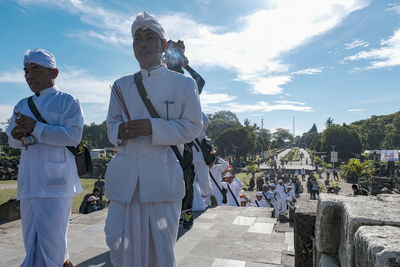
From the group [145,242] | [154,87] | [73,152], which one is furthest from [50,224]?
[154,87]

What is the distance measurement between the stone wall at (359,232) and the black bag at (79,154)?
232cm

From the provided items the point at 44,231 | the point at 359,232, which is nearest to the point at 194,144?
the point at 44,231

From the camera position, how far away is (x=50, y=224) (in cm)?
276

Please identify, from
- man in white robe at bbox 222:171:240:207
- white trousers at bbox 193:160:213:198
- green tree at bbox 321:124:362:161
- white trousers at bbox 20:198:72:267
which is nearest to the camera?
white trousers at bbox 20:198:72:267

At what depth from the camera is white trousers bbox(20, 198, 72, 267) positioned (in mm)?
2711

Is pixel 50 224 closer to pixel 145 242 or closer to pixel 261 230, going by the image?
pixel 145 242

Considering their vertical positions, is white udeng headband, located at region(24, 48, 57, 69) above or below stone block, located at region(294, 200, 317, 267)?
above

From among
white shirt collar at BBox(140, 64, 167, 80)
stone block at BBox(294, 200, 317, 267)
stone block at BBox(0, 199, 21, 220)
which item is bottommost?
stone block at BBox(0, 199, 21, 220)

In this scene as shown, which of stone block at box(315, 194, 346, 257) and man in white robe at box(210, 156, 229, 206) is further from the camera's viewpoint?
man in white robe at box(210, 156, 229, 206)

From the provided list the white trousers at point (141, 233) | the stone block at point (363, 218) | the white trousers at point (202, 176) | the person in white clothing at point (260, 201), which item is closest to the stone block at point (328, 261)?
the stone block at point (363, 218)

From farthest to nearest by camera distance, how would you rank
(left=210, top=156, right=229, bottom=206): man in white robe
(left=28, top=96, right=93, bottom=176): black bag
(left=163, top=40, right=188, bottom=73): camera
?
(left=210, top=156, right=229, bottom=206): man in white robe < (left=163, top=40, right=188, bottom=73): camera < (left=28, top=96, right=93, bottom=176): black bag

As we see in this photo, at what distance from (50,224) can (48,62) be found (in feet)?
4.96

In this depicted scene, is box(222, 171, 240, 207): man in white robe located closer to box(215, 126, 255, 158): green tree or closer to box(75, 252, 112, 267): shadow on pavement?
box(75, 252, 112, 267): shadow on pavement

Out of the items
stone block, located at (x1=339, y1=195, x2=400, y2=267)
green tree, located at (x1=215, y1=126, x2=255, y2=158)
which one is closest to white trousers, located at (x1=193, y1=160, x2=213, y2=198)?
stone block, located at (x1=339, y1=195, x2=400, y2=267)
